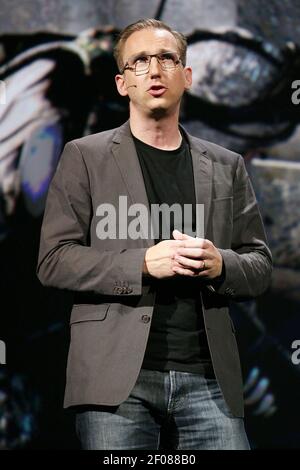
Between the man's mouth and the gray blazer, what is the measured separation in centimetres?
14

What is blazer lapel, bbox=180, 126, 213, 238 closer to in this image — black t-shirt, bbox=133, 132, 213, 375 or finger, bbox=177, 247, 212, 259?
black t-shirt, bbox=133, 132, 213, 375

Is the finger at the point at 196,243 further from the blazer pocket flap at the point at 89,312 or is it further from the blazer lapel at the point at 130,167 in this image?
the blazer pocket flap at the point at 89,312

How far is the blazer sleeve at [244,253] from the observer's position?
197 cm

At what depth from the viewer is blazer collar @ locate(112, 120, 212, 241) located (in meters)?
1.99

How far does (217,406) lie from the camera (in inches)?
77.2

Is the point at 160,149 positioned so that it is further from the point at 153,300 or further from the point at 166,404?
the point at 166,404

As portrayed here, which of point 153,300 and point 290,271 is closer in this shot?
point 153,300

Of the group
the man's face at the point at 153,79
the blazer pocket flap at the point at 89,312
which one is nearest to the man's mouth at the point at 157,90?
the man's face at the point at 153,79

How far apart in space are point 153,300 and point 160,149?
1.47ft

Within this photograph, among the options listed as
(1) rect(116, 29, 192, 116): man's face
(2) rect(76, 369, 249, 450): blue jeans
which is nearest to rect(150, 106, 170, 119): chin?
(1) rect(116, 29, 192, 116): man's face
